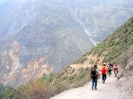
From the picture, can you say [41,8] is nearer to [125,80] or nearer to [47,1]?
[47,1]

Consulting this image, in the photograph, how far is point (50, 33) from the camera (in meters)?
128

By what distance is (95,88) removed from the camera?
1747 centimetres

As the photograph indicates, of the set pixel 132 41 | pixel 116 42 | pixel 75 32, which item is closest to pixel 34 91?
pixel 132 41

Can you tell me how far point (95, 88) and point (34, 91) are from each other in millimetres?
3840

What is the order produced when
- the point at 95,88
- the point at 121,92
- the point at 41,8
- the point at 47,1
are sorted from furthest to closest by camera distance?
the point at 47,1
the point at 41,8
the point at 95,88
the point at 121,92

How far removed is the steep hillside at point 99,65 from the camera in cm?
1819

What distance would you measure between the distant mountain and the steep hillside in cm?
5963

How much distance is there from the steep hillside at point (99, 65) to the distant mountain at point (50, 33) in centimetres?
5963

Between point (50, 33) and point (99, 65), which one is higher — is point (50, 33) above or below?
above

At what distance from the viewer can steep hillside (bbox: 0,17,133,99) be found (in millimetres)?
18188

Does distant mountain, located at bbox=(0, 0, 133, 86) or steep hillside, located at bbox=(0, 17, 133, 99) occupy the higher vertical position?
distant mountain, located at bbox=(0, 0, 133, 86)

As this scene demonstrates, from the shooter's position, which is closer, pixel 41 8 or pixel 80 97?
pixel 80 97

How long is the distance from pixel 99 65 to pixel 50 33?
98612 millimetres

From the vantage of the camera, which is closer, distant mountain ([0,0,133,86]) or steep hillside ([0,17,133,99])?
steep hillside ([0,17,133,99])
